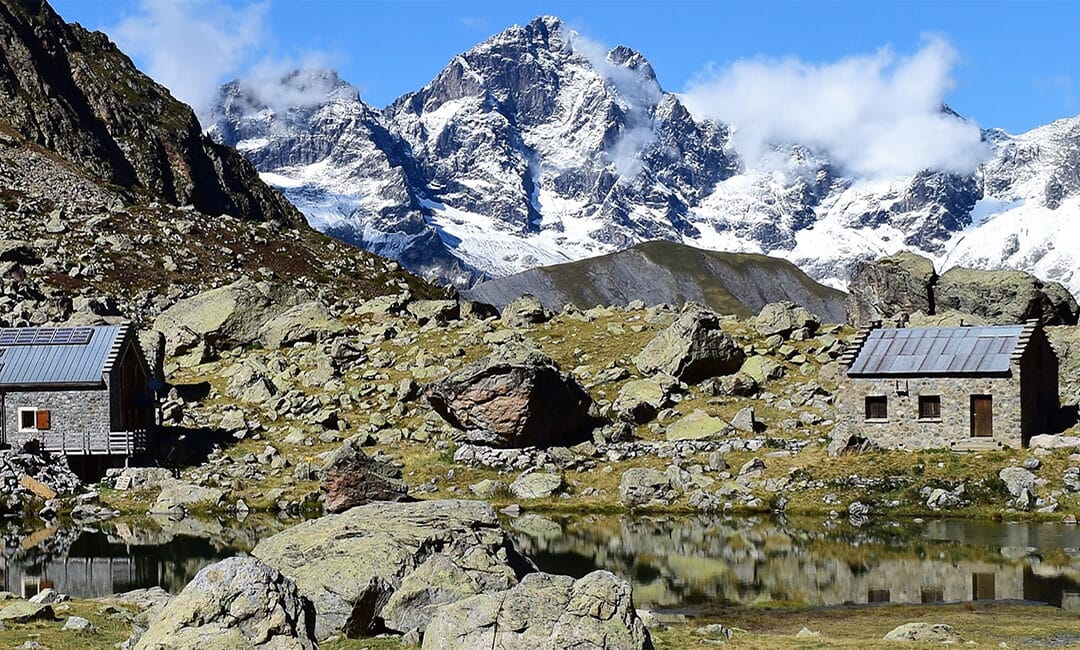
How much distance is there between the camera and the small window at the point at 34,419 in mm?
81000

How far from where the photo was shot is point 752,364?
8875 cm

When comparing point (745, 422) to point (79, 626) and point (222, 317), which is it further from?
point (79, 626)

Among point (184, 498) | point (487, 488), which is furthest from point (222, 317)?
point (487, 488)

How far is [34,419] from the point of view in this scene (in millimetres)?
81188

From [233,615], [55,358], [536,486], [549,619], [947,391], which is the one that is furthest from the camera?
[55,358]

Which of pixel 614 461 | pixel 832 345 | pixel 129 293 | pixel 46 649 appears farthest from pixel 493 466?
pixel 129 293

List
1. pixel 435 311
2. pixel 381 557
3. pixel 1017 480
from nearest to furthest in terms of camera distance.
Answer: pixel 381 557 < pixel 1017 480 < pixel 435 311

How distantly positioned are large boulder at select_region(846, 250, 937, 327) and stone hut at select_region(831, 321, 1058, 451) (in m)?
32.6

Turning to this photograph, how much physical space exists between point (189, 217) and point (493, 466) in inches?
3409

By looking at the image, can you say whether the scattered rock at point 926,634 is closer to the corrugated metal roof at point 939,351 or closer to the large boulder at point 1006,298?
the corrugated metal roof at point 939,351

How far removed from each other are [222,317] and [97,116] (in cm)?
8456

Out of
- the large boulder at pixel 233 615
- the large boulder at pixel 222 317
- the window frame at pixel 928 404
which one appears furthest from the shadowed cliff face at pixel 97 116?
the large boulder at pixel 233 615

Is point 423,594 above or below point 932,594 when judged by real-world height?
above

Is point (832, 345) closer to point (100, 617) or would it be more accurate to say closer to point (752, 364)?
point (752, 364)
